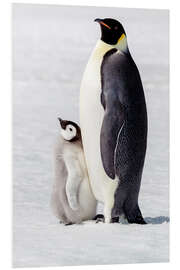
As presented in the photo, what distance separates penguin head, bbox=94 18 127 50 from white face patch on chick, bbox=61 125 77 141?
387mm

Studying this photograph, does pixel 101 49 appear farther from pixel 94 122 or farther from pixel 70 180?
pixel 70 180

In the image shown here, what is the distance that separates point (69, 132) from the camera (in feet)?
10.6

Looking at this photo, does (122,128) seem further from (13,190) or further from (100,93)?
(13,190)

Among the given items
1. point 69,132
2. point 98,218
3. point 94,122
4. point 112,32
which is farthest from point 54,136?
point 112,32

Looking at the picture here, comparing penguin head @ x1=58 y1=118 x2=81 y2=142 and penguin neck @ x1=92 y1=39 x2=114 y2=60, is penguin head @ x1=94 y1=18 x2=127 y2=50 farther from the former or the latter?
penguin head @ x1=58 y1=118 x2=81 y2=142

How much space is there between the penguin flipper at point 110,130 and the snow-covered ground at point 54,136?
176 mm

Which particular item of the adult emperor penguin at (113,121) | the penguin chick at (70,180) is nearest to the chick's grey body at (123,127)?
the adult emperor penguin at (113,121)

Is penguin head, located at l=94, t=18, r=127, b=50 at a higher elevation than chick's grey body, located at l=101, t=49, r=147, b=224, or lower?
higher

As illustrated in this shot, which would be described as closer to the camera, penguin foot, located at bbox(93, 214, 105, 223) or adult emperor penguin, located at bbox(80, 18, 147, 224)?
adult emperor penguin, located at bbox(80, 18, 147, 224)

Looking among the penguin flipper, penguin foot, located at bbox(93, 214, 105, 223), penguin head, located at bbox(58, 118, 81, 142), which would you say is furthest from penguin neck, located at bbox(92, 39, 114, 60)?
penguin foot, located at bbox(93, 214, 105, 223)

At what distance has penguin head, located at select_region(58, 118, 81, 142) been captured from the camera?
3246 millimetres

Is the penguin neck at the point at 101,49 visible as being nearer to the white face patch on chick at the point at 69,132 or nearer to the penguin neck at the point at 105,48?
the penguin neck at the point at 105,48

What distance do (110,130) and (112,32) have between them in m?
0.42

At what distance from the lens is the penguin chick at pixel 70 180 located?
126 inches
